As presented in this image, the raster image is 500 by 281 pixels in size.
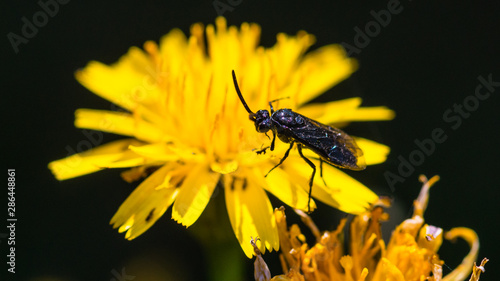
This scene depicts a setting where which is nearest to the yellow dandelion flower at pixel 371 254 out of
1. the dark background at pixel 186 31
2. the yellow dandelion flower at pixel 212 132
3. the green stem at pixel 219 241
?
the yellow dandelion flower at pixel 212 132

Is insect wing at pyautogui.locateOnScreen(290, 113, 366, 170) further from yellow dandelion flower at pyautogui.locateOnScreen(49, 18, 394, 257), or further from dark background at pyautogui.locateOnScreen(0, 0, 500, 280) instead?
dark background at pyautogui.locateOnScreen(0, 0, 500, 280)

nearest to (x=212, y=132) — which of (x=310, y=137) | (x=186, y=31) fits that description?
(x=310, y=137)

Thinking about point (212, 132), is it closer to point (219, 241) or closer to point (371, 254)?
point (219, 241)

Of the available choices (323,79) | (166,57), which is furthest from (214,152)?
(323,79)

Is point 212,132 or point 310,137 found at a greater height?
point 212,132

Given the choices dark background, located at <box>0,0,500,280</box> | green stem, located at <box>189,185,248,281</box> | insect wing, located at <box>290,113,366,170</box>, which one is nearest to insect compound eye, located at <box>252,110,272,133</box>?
insect wing, located at <box>290,113,366,170</box>

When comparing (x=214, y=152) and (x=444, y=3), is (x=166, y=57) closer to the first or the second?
(x=214, y=152)
